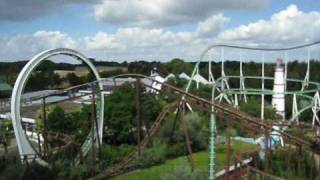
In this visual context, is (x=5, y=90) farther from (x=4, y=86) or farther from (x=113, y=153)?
(x=113, y=153)

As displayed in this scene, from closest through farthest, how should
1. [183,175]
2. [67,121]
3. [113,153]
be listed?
[183,175] < [113,153] < [67,121]

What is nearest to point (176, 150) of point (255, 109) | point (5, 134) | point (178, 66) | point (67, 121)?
point (67, 121)

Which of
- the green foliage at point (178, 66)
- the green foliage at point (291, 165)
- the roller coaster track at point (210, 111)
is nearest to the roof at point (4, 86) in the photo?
the green foliage at point (178, 66)

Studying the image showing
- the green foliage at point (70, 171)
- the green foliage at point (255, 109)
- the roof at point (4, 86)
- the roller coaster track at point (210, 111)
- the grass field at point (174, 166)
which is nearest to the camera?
the roller coaster track at point (210, 111)

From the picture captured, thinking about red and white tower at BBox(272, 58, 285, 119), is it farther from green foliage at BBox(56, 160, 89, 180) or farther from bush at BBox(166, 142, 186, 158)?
green foliage at BBox(56, 160, 89, 180)

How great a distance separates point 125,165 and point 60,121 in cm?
840

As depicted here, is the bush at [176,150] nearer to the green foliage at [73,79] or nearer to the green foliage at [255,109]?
the green foliage at [255,109]

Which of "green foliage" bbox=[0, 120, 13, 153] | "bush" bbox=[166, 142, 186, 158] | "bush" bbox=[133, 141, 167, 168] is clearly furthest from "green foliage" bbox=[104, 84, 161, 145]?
"green foliage" bbox=[0, 120, 13, 153]

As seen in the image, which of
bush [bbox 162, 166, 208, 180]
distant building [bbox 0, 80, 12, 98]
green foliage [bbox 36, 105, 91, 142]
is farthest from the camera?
distant building [bbox 0, 80, 12, 98]

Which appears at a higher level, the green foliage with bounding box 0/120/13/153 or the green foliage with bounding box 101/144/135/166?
the green foliage with bounding box 0/120/13/153

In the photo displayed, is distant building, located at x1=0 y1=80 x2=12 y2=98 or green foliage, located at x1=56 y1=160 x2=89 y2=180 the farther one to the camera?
distant building, located at x1=0 y1=80 x2=12 y2=98

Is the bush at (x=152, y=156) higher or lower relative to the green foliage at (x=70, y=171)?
lower

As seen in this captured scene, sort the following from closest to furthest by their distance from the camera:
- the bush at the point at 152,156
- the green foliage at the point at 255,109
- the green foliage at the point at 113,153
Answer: the bush at the point at 152,156 → the green foliage at the point at 113,153 → the green foliage at the point at 255,109

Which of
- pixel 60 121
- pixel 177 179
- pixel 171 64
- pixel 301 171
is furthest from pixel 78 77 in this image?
pixel 177 179
